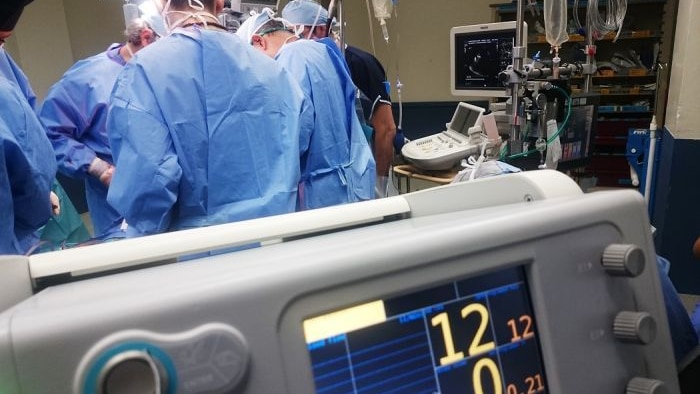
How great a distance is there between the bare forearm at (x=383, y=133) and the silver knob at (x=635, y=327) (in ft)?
8.06

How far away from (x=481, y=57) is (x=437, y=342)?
262cm

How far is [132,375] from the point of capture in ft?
1.22

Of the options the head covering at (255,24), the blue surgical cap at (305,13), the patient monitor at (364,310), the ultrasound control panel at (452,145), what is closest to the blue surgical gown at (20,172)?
the patient monitor at (364,310)

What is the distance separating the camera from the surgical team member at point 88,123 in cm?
202

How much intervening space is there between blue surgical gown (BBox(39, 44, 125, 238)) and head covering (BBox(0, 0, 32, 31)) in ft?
2.51

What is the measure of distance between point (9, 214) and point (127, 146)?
37 cm

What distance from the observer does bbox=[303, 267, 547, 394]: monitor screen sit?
0.45 metres

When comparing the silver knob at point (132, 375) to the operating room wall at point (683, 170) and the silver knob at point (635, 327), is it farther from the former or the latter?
the operating room wall at point (683, 170)

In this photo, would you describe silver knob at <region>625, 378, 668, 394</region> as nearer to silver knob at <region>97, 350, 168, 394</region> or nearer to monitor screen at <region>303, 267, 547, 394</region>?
monitor screen at <region>303, 267, 547, 394</region>

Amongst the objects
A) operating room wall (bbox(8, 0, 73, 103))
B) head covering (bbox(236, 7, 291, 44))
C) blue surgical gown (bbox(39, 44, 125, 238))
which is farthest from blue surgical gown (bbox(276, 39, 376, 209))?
operating room wall (bbox(8, 0, 73, 103))

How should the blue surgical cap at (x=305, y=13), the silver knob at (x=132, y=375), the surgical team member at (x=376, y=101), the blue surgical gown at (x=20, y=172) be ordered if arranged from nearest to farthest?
the silver knob at (x=132, y=375)
the blue surgical gown at (x=20, y=172)
the blue surgical cap at (x=305, y=13)
the surgical team member at (x=376, y=101)

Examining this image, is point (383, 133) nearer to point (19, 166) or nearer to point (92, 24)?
point (19, 166)

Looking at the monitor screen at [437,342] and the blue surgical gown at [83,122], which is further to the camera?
the blue surgical gown at [83,122]

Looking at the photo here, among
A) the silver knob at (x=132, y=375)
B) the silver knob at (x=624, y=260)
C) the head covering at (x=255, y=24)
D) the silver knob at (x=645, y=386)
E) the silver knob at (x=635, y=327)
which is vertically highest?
the head covering at (x=255, y=24)
